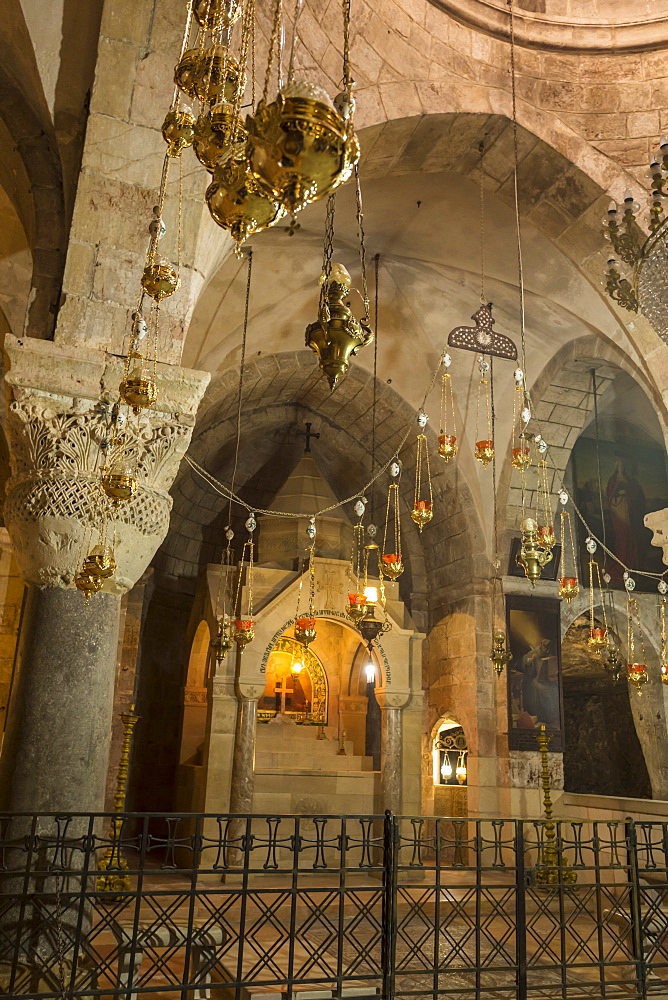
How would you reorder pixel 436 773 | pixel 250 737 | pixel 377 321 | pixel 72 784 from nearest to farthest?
1. pixel 72 784
2. pixel 250 737
3. pixel 377 321
4. pixel 436 773

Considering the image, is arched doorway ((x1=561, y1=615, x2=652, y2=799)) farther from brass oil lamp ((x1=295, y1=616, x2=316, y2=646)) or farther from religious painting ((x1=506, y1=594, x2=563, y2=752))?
brass oil lamp ((x1=295, y1=616, x2=316, y2=646))

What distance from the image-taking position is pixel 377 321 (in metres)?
11.5

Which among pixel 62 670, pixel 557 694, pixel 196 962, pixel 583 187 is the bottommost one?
pixel 196 962

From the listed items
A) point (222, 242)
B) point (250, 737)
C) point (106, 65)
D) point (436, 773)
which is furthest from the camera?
point (436, 773)

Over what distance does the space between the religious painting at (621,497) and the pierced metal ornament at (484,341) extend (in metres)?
4.30

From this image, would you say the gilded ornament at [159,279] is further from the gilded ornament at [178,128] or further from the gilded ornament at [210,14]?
the gilded ornament at [210,14]

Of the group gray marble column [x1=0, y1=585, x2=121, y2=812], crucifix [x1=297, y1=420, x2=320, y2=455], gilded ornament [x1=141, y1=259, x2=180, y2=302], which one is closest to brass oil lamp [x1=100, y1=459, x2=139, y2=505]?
gray marble column [x1=0, y1=585, x2=121, y2=812]

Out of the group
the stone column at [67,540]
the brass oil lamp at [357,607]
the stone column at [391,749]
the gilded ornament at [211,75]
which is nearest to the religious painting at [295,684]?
the stone column at [391,749]

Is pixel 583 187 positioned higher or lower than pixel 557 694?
higher

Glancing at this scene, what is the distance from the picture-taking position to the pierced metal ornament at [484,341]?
10484 millimetres

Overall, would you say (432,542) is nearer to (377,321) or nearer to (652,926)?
(377,321)

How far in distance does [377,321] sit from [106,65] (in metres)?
6.49

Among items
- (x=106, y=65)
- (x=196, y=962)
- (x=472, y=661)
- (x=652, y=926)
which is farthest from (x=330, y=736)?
(x=106, y=65)

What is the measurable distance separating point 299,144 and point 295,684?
1174cm
